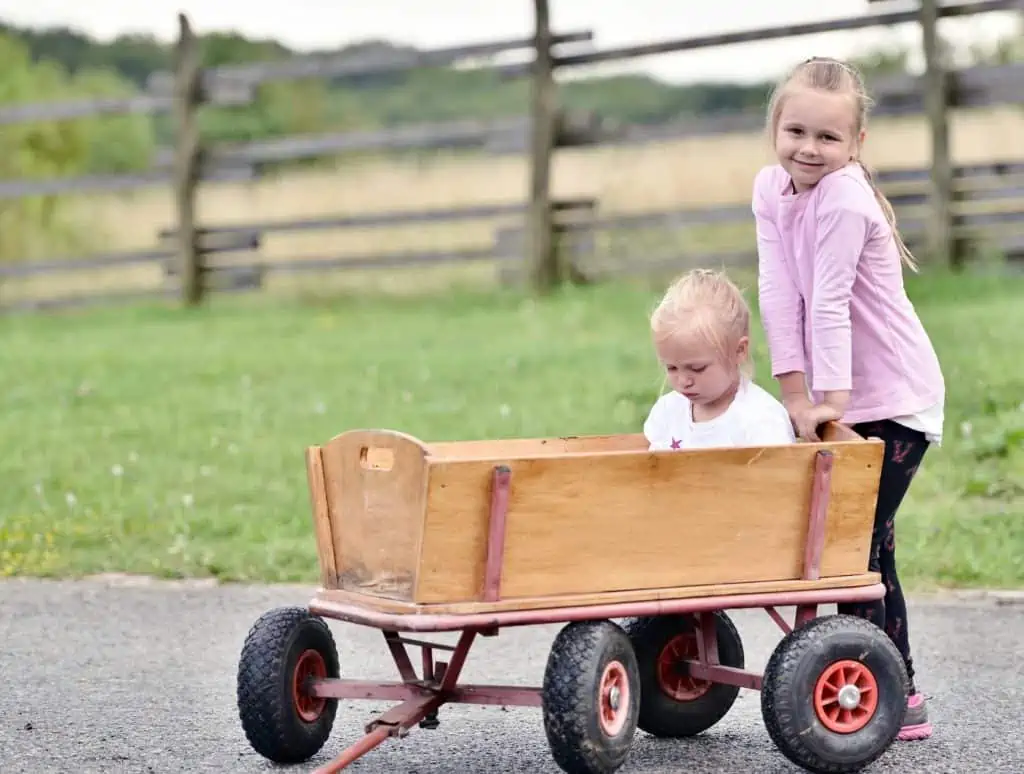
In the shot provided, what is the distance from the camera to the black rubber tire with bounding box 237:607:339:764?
4.06m

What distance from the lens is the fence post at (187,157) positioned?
1602 centimetres

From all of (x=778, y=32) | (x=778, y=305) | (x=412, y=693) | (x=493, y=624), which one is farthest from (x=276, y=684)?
(x=778, y=32)

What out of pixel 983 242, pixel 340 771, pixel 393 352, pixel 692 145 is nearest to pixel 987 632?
pixel 340 771

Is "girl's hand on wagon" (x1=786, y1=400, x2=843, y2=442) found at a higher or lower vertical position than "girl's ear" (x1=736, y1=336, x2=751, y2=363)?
lower

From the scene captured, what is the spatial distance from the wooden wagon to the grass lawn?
254 cm

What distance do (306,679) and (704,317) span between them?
1.32 metres

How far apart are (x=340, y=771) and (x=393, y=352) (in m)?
7.81

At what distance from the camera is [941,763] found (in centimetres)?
420

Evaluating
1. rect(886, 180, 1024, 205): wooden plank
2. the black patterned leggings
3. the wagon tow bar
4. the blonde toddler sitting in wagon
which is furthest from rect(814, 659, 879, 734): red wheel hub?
rect(886, 180, 1024, 205): wooden plank

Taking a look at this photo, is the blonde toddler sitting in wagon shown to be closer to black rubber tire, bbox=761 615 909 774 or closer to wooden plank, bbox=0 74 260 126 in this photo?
black rubber tire, bbox=761 615 909 774

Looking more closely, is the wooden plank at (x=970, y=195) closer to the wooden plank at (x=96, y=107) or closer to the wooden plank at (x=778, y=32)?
the wooden plank at (x=778, y=32)

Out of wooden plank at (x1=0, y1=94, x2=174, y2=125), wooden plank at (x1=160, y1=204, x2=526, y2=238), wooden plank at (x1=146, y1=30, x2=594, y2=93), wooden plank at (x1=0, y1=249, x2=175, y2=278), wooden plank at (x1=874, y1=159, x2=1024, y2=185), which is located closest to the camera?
wooden plank at (x1=874, y1=159, x2=1024, y2=185)

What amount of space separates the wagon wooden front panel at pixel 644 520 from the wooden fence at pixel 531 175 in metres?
9.07

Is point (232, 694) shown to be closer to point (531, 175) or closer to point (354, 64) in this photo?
point (531, 175)
